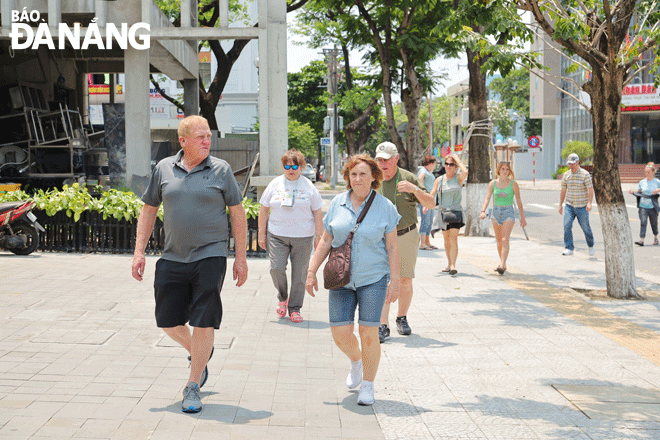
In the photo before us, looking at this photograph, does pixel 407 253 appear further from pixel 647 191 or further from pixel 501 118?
pixel 501 118

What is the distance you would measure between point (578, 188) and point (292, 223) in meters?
8.08

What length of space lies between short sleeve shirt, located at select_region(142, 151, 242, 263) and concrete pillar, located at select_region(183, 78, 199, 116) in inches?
756

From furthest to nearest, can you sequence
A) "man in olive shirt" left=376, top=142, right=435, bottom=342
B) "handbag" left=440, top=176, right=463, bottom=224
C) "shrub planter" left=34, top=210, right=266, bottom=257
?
1. "shrub planter" left=34, top=210, right=266, bottom=257
2. "handbag" left=440, top=176, right=463, bottom=224
3. "man in olive shirt" left=376, top=142, right=435, bottom=342

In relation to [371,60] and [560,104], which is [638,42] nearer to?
[371,60]

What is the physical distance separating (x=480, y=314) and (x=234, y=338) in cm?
298

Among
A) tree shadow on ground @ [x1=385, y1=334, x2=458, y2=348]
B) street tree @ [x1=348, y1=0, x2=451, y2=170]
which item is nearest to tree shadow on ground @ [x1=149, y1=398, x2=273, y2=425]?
tree shadow on ground @ [x1=385, y1=334, x2=458, y2=348]

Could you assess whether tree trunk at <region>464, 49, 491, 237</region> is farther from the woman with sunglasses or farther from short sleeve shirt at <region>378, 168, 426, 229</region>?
short sleeve shirt at <region>378, 168, 426, 229</region>

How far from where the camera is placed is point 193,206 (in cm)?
472

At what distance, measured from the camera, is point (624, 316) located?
8352 mm

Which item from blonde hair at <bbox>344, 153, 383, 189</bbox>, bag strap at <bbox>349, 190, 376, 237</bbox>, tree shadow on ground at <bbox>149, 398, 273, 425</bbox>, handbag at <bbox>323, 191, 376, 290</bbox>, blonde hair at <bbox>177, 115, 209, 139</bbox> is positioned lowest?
tree shadow on ground at <bbox>149, 398, 273, 425</bbox>

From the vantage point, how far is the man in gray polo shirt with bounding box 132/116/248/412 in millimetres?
4730

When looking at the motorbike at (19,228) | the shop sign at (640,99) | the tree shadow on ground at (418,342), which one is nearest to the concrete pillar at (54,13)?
the motorbike at (19,228)

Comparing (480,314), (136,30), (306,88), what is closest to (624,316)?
(480,314)

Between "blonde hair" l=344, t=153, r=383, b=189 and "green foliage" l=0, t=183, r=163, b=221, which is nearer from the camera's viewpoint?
"blonde hair" l=344, t=153, r=383, b=189
